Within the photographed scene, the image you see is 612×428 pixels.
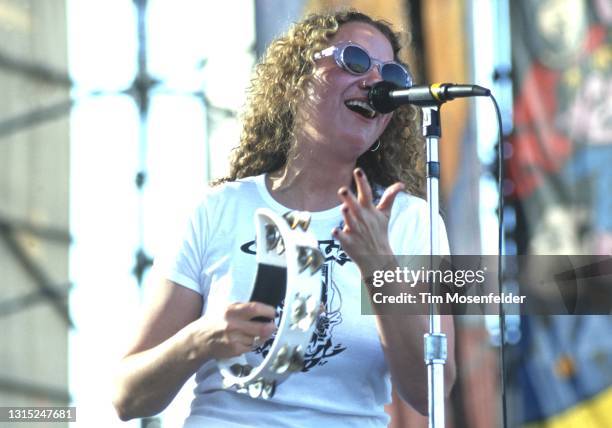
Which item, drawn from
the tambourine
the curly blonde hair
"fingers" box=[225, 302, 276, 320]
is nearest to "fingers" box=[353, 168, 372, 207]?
the tambourine

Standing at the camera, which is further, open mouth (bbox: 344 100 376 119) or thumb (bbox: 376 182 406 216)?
open mouth (bbox: 344 100 376 119)

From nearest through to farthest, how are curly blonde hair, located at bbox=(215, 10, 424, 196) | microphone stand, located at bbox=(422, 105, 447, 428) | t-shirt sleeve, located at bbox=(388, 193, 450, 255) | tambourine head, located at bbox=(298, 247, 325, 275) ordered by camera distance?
tambourine head, located at bbox=(298, 247, 325, 275)
microphone stand, located at bbox=(422, 105, 447, 428)
t-shirt sleeve, located at bbox=(388, 193, 450, 255)
curly blonde hair, located at bbox=(215, 10, 424, 196)

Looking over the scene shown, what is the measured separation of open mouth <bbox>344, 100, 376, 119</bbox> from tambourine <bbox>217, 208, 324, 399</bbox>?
1.84 ft

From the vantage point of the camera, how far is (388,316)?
3676mm

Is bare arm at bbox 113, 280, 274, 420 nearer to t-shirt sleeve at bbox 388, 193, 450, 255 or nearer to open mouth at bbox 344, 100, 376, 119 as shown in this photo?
t-shirt sleeve at bbox 388, 193, 450, 255

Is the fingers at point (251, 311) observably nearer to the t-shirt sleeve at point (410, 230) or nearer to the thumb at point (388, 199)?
the thumb at point (388, 199)

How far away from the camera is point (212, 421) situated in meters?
3.76

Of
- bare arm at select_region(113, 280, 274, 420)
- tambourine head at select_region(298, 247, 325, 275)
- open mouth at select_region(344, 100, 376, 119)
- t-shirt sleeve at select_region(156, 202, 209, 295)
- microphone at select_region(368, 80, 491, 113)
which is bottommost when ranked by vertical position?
bare arm at select_region(113, 280, 274, 420)

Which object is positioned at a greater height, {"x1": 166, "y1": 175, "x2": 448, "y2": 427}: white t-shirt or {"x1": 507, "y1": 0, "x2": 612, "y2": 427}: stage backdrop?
{"x1": 507, "y1": 0, "x2": 612, "y2": 427}: stage backdrop

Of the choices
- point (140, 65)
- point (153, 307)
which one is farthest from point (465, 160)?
point (153, 307)

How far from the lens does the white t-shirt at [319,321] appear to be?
373cm

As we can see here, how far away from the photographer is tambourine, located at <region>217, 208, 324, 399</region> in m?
3.39

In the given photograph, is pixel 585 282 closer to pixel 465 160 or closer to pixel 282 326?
pixel 282 326

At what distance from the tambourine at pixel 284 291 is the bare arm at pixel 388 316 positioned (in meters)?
0.10
